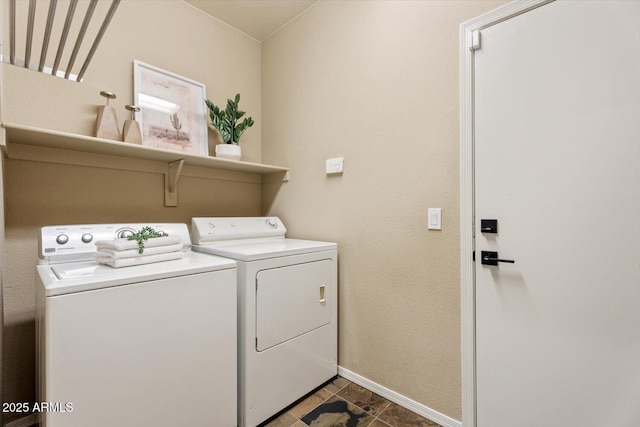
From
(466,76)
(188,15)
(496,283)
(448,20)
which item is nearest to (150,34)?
(188,15)

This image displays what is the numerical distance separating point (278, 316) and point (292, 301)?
121 millimetres

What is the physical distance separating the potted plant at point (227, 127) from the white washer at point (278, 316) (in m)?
0.51

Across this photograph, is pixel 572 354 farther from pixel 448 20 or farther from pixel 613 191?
pixel 448 20

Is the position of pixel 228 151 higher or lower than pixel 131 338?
higher

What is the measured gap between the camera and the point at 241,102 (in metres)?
2.47

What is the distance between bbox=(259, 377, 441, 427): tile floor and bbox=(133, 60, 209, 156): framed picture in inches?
72.3

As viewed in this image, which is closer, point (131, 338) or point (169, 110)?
point (131, 338)

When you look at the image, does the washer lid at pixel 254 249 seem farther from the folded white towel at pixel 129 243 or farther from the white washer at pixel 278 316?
the folded white towel at pixel 129 243

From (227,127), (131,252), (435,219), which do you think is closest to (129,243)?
(131,252)

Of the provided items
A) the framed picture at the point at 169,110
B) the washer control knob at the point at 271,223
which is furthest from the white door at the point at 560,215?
the framed picture at the point at 169,110

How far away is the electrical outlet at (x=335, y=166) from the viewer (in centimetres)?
197

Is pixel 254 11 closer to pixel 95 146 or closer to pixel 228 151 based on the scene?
pixel 228 151

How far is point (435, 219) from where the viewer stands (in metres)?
1.54

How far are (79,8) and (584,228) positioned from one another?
2.82 meters
